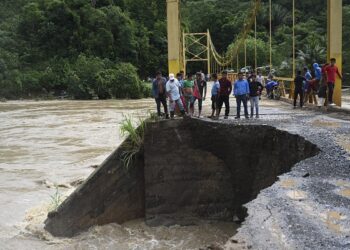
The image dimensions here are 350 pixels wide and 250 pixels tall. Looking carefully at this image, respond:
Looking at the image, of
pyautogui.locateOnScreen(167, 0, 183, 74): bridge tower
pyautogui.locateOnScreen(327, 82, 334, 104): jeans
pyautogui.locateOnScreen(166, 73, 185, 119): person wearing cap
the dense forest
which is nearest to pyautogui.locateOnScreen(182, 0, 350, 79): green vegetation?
the dense forest

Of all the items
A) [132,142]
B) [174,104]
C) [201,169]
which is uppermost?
[174,104]

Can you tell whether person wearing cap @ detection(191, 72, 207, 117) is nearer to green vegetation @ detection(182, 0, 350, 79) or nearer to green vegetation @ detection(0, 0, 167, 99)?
green vegetation @ detection(182, 0, 350, 79)

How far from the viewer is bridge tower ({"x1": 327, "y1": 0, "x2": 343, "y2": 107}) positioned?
49.9ft

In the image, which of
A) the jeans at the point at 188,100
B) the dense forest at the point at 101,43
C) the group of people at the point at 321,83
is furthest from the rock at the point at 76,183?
the dense forest at the point at 101,43

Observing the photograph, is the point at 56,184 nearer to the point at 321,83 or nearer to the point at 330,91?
the point at 321,83

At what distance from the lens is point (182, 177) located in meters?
10.7

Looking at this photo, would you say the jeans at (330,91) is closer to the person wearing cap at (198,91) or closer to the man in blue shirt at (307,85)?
the man in blue shirt at (307,85)

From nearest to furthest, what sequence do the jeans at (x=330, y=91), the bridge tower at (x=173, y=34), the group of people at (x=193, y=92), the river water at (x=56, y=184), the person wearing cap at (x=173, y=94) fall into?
the river water at (x=56, y=184) < the person wearing cap at (x=173, y=94) < the group of people at (x=193, y=92) < the bridge tower at (x=173, y=34) < the jeans at (x=330, y=91)

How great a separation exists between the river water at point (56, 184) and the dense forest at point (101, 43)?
2003 cm

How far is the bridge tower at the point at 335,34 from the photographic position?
15.2 m

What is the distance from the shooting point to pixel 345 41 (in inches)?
1588

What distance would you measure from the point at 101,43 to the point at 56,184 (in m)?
46.0

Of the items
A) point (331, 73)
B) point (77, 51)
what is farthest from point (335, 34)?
point (77, 51)

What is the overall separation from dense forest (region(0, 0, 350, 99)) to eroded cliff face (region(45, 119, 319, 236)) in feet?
100
